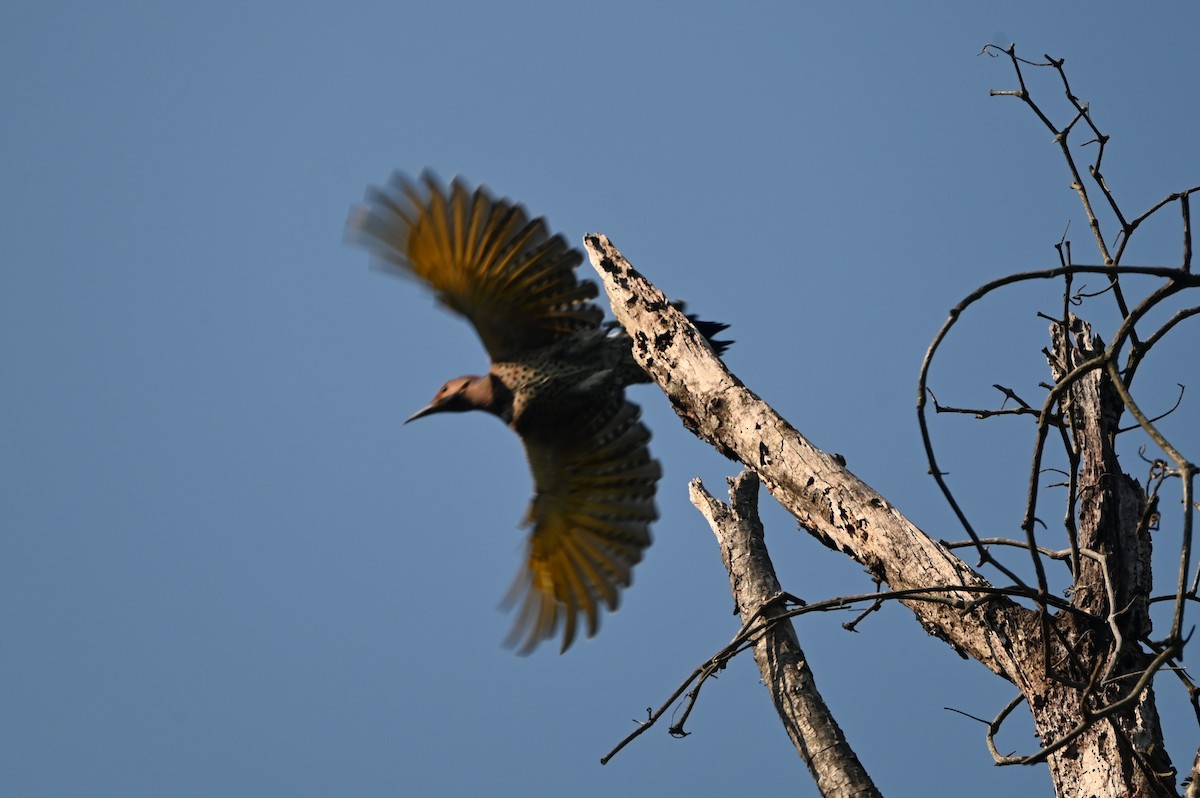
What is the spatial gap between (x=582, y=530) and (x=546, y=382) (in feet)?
3.13

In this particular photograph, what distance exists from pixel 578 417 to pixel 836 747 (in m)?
2.36

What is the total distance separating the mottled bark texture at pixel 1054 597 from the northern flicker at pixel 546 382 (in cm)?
125

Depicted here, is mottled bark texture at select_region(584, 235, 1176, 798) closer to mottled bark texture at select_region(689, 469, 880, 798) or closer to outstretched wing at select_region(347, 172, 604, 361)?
mottled bark texture at select_region(689, 469, 880, 798)

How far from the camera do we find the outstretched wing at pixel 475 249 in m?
5.06

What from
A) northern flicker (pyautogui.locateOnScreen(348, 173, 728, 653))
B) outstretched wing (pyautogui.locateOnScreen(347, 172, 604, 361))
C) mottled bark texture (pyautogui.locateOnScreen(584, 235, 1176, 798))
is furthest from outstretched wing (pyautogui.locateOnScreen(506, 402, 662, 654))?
mottled bark texture (pyautogui.locateOnScreen(584, 235, 1176, 798))

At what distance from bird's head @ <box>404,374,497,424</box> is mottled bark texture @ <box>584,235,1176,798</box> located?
1594mm

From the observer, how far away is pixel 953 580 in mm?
3270

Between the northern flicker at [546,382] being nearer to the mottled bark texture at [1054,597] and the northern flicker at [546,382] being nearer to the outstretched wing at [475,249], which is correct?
the outstretched wing at [475,249]

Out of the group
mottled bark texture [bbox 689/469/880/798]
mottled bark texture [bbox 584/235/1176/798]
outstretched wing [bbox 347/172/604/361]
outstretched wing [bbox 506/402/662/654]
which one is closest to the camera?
mottled bark texture [bbox 584/235/1176/798]

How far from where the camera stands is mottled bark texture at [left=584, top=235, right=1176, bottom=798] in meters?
2.84

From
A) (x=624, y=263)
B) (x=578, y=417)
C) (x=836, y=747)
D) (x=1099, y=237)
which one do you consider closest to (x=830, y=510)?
(x=836, y=747)

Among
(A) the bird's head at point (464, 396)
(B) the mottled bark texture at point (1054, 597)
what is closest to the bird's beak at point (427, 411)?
(A) the bird's head at point (464, 396)

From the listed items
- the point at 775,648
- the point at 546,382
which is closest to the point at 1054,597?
the point at 775,648

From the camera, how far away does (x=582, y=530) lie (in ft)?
19.7
